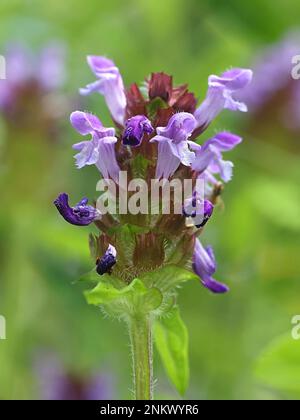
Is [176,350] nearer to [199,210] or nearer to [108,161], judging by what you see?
[199,210]

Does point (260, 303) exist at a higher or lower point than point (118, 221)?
higher

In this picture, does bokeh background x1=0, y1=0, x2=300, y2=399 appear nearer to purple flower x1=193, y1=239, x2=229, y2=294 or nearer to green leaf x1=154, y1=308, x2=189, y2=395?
green leaf x1=154, y1=308, x2=189, y2=395

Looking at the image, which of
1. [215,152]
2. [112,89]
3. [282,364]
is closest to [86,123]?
[112,89]

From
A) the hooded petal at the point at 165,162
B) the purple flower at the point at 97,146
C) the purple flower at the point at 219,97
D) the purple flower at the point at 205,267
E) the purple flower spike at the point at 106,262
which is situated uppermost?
the purple flower at the point at 219,97

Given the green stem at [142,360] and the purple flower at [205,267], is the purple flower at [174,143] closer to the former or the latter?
the purple flower at [205,267]

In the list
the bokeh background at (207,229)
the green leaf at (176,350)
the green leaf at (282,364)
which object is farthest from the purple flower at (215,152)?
the bokeh background at (207,229)
